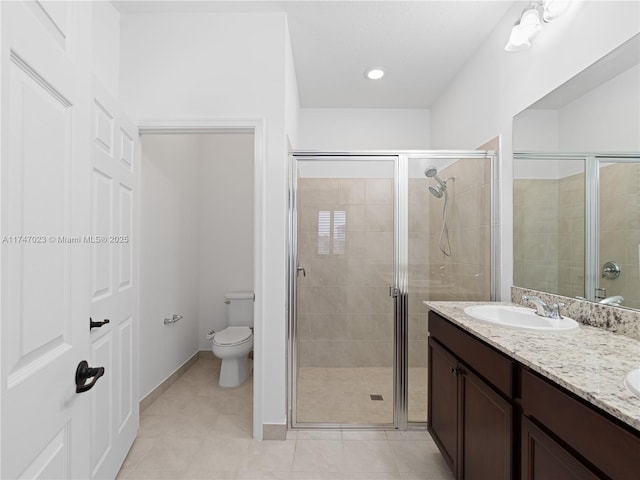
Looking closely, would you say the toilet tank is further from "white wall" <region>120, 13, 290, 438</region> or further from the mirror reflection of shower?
the mirror reflection of shower

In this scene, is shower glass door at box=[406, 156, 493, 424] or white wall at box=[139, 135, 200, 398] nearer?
shower glass door at box=[406, 156, 493, 424]

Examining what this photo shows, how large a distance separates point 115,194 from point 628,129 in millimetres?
2292

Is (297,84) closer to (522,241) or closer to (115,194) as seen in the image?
(115,194)

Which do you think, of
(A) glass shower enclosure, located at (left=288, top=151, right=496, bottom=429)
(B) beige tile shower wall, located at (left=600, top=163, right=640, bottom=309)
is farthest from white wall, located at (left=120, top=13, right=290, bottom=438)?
(B) beige tile shower wall, located at (left=600, top=163, right=640, bottom=309)

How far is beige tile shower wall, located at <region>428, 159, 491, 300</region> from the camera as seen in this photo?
2.25 meters

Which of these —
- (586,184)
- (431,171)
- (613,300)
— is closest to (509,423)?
(613,300)

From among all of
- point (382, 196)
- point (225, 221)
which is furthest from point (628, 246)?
point (225, 221)

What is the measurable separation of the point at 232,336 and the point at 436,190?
6.75ft

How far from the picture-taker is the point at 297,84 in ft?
9.86

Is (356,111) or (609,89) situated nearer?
(609,89)

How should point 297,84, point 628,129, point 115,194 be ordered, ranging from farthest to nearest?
point 297,84 < point 115,194 < point 628,129

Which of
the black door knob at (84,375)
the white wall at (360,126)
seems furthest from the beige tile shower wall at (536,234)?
the black door knob at (84,375)

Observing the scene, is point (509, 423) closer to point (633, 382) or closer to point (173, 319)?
point (633, 382)

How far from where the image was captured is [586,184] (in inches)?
58.6
